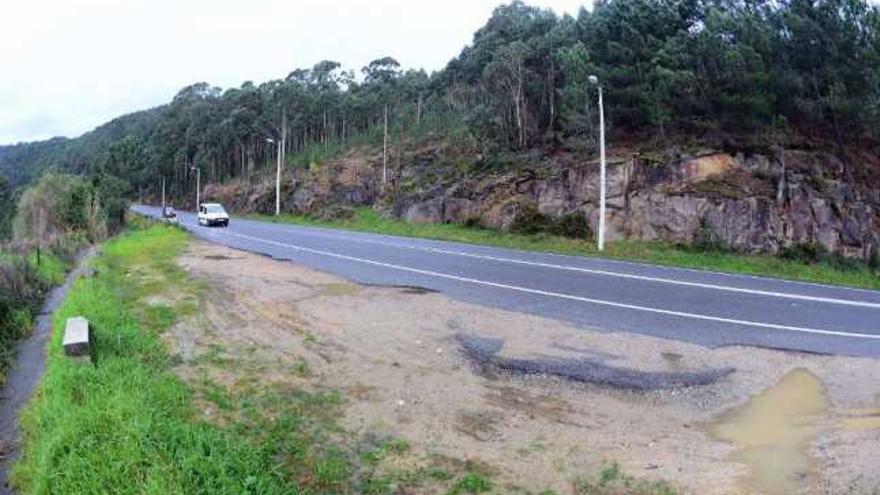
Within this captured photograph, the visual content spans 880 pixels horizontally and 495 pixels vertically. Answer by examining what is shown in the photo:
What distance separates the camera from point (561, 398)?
24.5 feet

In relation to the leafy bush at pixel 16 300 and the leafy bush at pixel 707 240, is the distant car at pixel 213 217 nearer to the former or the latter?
the leafy bush at pixel 16 300

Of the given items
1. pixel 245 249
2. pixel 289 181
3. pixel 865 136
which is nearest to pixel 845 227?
pixel 865 136

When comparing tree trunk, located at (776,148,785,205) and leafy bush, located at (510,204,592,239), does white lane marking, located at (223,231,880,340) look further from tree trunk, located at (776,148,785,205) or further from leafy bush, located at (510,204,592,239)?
tree trunk, located at (776,148,785,205)

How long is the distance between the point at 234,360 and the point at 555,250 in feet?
50.5

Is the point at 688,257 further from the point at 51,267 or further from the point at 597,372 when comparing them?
the point at 51,267

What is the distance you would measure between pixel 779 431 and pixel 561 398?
7.00ft

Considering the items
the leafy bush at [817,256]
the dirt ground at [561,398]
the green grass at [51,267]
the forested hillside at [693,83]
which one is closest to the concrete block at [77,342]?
the dirt ground at [561,398]

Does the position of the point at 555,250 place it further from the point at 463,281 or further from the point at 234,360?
the point at 234,360

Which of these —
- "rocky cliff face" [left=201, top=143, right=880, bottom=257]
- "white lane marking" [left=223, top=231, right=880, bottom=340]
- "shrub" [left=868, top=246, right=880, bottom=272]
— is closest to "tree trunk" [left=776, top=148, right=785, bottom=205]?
"rocky cliff face" [left=201, top=143, right=880, bottom=257]

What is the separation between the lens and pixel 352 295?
1354cm

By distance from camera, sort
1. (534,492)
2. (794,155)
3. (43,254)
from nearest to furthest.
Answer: (534,492) < (794,155) < (43,254)

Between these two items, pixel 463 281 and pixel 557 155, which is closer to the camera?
pixel 463 281

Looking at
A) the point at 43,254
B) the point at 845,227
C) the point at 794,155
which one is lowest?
the point at 43,254

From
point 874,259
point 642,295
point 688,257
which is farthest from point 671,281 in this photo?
point 874,259
